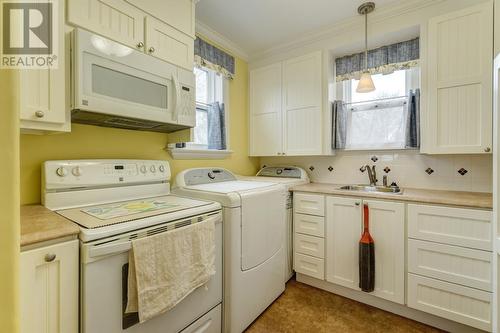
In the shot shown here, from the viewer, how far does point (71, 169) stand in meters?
1.35

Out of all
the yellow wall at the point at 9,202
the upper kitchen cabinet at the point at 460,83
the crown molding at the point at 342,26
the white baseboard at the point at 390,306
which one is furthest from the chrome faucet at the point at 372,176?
the yellow wall at the point at 9,202

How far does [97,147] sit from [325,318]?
2.06 meters

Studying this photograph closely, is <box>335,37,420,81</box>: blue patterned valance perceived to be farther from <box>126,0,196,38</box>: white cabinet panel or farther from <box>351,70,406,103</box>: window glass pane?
<box>126,0,196,38</box>: white cabinet panel

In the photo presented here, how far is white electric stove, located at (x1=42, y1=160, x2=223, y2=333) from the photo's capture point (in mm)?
924

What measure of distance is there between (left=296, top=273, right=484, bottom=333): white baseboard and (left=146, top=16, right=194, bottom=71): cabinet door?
2.16 metres

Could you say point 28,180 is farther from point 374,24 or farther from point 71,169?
point 374,24

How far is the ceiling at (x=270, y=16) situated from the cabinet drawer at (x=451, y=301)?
2.23 m

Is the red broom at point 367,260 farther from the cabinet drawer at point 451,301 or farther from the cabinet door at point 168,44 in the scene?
the cabinet door at point 168,44

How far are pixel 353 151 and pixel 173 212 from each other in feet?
6.49

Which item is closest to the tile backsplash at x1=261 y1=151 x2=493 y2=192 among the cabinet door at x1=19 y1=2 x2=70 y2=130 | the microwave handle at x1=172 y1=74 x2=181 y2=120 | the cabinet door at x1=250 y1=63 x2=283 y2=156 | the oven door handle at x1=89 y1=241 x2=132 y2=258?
the cabinet door at x1=250 y1=63 x2=283 y2=156

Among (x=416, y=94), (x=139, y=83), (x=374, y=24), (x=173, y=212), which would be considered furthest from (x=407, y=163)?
(x=139, y=83)

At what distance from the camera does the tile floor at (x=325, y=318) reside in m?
1.67

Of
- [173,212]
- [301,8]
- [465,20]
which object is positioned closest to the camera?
[173,212]

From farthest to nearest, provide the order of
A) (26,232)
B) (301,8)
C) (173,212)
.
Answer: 1. (301,8)
2. (173,212)
3. (26,232)
